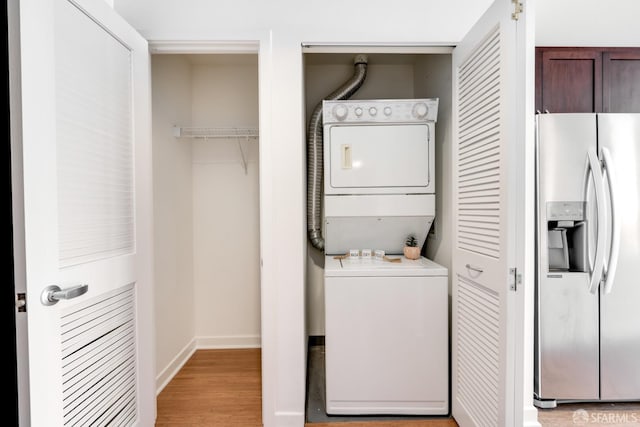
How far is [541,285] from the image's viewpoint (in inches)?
82.6

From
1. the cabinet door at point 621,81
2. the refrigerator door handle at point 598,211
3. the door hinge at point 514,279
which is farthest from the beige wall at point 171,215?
the cabinet door at point 621,81

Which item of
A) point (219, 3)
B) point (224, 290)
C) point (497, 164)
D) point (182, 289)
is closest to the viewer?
point (497, 164)

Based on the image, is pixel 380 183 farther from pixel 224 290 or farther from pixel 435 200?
pixel 224 290

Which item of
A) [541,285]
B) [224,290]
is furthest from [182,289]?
[541,285]

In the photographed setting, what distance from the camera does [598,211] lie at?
2.00 m

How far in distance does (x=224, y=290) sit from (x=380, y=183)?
5.61ft

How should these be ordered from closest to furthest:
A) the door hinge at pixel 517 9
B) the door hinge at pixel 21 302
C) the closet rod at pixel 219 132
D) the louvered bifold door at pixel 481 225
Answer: the door hinge at pixel 21 302
the door hinge at pixel 517 9
the louvered bifold door at pixel 481 225
the closet rod at pixel 219 132

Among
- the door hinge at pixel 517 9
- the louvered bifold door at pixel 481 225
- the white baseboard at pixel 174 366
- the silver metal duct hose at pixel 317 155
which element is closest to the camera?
the door hinge at pixel 517 9

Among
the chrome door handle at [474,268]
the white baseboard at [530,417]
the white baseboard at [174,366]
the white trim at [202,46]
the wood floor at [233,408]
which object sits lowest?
the wood floor at [233,408]

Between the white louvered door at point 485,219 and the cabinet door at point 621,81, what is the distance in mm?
1169

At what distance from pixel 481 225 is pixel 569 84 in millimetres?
1405

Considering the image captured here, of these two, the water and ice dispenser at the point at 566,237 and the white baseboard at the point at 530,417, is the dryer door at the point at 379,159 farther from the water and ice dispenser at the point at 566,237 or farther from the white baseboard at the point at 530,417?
the white baseboard at the point at 530,417

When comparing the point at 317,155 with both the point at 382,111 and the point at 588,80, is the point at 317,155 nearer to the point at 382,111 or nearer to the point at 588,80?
the point at 382,111

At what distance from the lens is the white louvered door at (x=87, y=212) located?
1.10 metres
